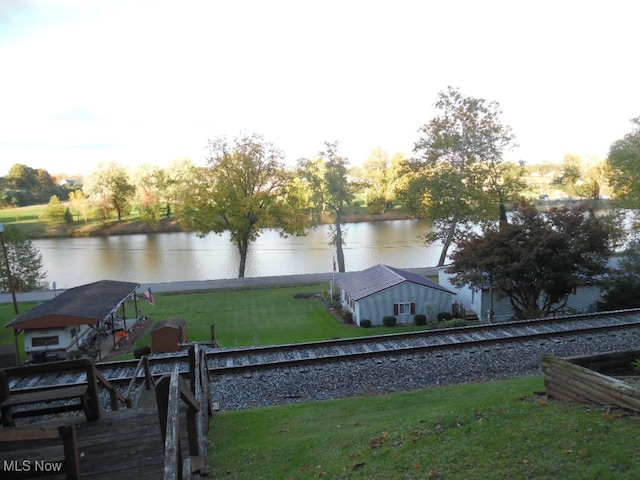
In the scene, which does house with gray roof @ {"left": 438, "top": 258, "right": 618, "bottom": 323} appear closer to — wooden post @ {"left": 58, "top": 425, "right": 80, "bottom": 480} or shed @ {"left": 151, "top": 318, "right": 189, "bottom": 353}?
shed @ {"left": 151, "top": 318, "right": 189, "bottom": 353}

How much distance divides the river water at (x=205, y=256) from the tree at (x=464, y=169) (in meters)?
7.99

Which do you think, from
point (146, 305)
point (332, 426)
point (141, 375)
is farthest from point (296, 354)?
point (146, 305)

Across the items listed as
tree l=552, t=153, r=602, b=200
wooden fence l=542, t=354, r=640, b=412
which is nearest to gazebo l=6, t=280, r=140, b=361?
wooden fence l=542, t=354, r=640, b=412

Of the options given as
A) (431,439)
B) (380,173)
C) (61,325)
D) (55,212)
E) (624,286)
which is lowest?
(624,286)

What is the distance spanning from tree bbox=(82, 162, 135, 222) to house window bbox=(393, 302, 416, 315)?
51.4 metres

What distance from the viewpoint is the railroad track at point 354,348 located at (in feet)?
42.7

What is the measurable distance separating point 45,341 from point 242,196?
21685 mm

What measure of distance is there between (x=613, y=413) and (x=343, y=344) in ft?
30.6

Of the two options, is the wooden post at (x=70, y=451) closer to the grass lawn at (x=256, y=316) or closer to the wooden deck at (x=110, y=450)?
the wooden deck at (x=110, y=450)

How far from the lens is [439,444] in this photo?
6.22 meters

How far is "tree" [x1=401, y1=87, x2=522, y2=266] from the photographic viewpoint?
36438mm

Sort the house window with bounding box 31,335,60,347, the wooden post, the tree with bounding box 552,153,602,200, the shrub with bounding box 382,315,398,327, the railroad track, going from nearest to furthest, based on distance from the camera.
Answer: the wooden post → the railroad track → the house window with bounding box 31,335,60,347 → the shrub with bounding box 382,315,398,327 → the tree with bounding box 552,153,602,200

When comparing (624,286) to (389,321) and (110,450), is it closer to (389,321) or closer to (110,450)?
(389,321)

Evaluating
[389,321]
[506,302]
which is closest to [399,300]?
[389,321]
